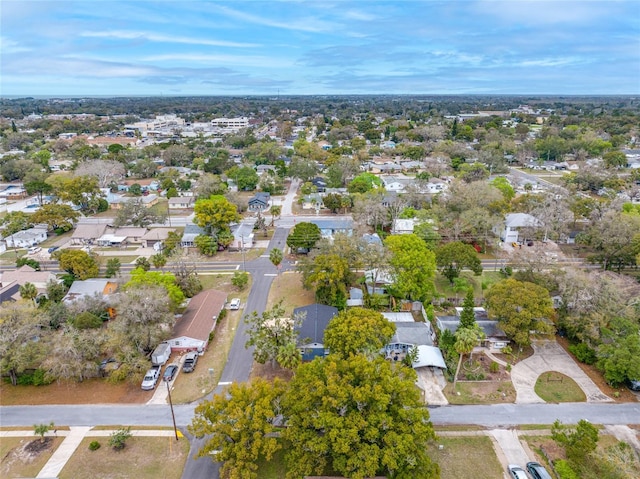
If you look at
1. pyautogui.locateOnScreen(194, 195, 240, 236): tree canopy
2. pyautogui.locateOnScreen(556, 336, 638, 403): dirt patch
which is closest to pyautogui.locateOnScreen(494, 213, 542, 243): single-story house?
pyautogui.locateOnScreen(556, 336, 638, 403): dirt patch

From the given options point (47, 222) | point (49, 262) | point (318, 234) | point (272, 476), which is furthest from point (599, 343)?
point (47, 222)

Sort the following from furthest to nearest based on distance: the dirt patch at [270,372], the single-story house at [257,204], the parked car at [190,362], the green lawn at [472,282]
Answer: the single-story house at [257,204] < the green lawn at [472,282] < the parked car at [190,362] < the dirt patch at [270,372]

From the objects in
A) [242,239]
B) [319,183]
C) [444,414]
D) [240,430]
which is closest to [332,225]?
[242,239]

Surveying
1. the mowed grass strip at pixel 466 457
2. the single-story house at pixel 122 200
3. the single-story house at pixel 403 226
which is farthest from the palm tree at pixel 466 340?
the single-story house at pixel 122 200

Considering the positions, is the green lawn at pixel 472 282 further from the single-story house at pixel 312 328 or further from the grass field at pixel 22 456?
the grass field at pixel 22 456

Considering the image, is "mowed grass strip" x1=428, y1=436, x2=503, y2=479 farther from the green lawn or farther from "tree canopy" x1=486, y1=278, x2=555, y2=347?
the green lawn

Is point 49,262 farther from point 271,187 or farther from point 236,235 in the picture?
point 271,187
